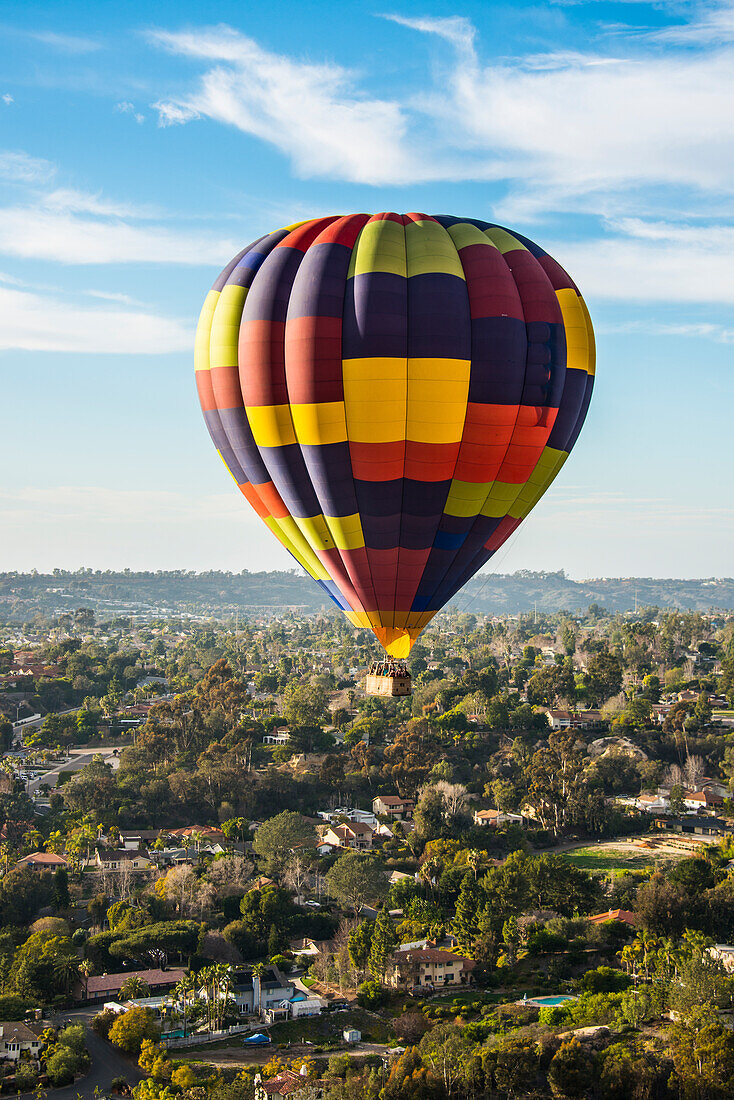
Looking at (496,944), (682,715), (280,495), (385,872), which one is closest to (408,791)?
(385,872)

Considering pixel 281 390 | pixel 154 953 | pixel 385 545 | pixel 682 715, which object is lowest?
pixel 154 953

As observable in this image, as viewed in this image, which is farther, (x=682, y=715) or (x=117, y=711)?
(x=117, y=711)

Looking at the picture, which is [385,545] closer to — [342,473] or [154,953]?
[342,473]

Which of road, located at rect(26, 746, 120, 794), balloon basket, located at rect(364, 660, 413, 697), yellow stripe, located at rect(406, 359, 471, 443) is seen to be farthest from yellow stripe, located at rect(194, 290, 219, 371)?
road, located at rect(26, 746, 120, 794)

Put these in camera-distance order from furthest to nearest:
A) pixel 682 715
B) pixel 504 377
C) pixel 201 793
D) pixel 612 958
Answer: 1. pixel 682 715
2. pixel 201 793
3. pixel 612 958
4. pixel 504 377

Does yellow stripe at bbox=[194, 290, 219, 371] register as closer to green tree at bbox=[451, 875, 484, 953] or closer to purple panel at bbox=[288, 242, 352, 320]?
purple panel at bbox=[288, 242, 352, 320]

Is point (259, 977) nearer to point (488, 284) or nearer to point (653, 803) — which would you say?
point (488, 284)
